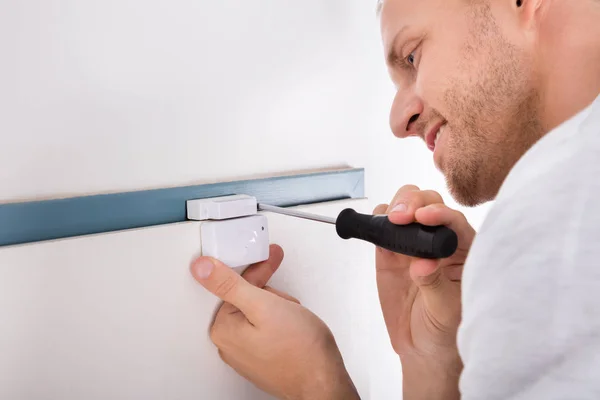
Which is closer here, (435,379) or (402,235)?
(402,235)

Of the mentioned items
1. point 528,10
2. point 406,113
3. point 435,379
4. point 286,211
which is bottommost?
point 435,379

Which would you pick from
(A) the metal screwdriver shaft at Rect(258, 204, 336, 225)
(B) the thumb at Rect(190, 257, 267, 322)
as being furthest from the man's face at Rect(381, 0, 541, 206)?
(B) the thumb at Rect(190, 257, 267, 322)

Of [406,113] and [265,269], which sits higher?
[406,113]

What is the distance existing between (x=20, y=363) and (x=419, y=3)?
60 cm

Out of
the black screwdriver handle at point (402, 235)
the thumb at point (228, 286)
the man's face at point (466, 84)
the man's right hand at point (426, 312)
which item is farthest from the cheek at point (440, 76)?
the thumb at point (228, 286)

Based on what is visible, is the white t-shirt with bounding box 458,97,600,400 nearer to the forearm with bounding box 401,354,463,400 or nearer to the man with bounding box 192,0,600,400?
the man with bounding box 192,0,600,400

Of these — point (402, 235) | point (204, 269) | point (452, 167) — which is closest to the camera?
point (402, 235)

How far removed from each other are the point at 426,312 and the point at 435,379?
85 mm

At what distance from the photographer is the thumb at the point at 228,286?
2.04ft

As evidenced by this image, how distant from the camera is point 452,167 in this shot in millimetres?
728

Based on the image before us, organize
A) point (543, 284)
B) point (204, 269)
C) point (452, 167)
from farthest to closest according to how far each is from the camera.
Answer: point (452, 167) < point (204, 269) < point (543, 284)

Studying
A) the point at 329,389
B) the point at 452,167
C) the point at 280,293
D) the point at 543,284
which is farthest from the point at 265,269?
the point at 543,284

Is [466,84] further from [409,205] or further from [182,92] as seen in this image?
[182,92]

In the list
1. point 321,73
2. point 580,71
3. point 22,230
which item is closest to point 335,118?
point 321,73
